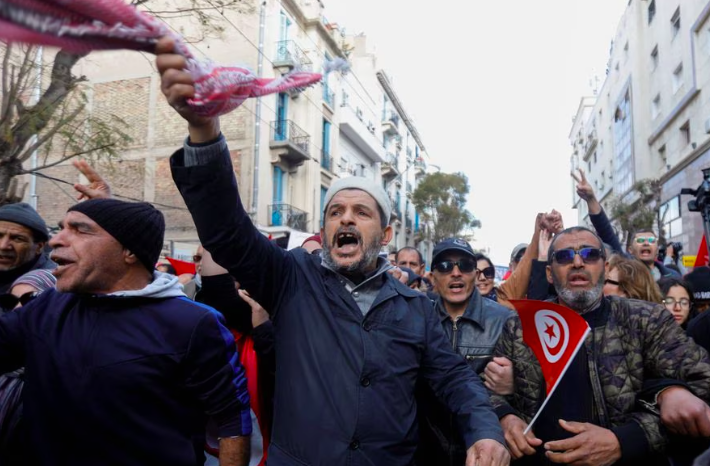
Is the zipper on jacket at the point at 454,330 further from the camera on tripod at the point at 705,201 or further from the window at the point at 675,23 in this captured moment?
the window at the point at 675,23

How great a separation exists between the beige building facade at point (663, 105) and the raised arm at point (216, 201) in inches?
818

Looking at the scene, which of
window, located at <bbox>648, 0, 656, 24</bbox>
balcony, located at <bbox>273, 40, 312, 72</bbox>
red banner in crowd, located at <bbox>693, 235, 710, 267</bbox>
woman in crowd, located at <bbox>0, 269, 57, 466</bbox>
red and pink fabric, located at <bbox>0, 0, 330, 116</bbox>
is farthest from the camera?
window, located at <bbox>648, 0, 656, 24</bbox>

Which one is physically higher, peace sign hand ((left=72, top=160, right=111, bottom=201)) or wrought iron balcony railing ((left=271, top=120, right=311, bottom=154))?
wrought iron balcony railing ((left=271, top=120, right=311, bottom=154))

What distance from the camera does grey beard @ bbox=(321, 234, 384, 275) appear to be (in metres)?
2.32

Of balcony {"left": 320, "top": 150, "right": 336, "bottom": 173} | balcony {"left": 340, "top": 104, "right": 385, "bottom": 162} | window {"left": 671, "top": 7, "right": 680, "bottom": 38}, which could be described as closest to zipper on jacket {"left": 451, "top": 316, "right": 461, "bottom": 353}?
balcony {"left": 340, "top": 104, "right": 385, "bottom": 162}

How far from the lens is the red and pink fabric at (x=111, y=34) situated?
102 centimetres

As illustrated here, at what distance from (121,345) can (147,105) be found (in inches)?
773

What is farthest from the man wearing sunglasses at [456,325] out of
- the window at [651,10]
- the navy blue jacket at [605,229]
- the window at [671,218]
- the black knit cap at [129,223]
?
the window at [651,10]

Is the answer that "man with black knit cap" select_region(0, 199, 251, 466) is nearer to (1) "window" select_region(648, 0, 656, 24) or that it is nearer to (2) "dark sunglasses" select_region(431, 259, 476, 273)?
(2) "dark sunglasses" select_region(431, 259, 476, 273)

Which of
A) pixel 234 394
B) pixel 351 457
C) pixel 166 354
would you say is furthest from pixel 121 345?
pixel 351 457

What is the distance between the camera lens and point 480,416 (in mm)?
2090

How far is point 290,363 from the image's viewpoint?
2.18 metres

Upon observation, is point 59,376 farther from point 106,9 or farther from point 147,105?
point 147,105

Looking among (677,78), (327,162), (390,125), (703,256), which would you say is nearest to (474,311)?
(703,256)
